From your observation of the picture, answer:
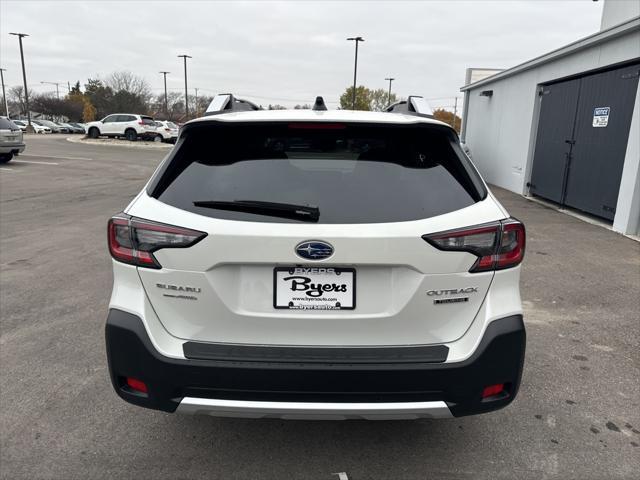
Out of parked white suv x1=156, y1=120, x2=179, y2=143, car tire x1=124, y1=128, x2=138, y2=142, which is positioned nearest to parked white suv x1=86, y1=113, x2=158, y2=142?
car tire x1=124, y1=128, x2=138, y2=142

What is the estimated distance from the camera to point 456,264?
2029mm

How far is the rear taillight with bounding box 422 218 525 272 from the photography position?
2.01m

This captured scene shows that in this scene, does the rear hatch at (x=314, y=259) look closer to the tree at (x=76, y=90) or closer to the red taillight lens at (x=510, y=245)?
the red taillight lens at (x=510, y=245)

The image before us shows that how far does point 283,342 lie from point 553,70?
458 inches

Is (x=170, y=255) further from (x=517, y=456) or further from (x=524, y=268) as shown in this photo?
(x=524, y=268)

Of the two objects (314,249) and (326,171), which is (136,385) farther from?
(326,171)

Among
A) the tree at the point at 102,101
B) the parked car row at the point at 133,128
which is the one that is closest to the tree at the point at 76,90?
the tree at the point at 102,101

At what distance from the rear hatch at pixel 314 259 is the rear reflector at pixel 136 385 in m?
0.28

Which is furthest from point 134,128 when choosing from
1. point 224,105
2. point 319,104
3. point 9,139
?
point 319,104

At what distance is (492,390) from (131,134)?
1295 inches

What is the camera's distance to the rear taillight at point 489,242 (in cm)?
201

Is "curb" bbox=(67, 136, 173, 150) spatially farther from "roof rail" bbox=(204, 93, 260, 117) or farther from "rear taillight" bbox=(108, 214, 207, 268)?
"rear taillight" bbox=(108, 214, 207, 268)

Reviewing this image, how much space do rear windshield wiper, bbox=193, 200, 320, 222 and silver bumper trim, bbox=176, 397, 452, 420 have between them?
79cm

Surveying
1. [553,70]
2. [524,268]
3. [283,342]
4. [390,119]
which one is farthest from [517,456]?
[553,70]
